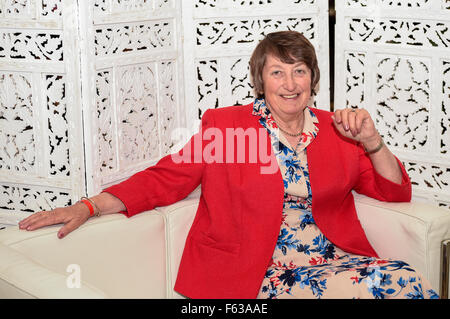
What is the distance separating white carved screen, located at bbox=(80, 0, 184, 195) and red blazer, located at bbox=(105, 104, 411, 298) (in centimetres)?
53

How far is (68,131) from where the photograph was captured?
2682 mm

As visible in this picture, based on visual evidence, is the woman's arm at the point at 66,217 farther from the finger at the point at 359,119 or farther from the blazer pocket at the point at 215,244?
the finger at the point at 359,119

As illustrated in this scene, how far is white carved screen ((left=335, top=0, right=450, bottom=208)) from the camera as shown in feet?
8.89

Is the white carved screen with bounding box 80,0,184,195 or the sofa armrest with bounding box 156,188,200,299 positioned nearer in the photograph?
the sofa armrest with bounding box 156,188,200,299

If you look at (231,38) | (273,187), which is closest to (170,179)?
(273,187)

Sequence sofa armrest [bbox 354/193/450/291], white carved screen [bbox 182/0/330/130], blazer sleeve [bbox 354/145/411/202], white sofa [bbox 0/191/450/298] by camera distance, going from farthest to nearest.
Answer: white carved screen [bbox 182/0/330/130], blazer sleeve [bbox 354/145/411/202], sofa armrest [bbox 354/193/450/291], white sofa [bbox 0/191/450/298]

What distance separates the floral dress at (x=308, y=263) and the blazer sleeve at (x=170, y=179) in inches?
10.9

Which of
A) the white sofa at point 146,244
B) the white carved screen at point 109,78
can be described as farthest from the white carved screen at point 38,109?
the white sofa at point 146,244

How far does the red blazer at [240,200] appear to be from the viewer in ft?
7.05

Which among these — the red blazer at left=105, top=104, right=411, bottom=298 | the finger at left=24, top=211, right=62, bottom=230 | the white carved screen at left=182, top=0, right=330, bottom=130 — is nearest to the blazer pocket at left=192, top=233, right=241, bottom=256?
the red blazer at left=105, top=104, right=411, bottom=298

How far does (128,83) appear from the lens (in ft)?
9.09

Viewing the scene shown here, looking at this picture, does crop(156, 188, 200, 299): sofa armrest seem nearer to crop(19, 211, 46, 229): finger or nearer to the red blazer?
the red blazer

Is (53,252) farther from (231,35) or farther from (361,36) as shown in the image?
(361,36)

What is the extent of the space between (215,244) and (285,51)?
0.70 meters
